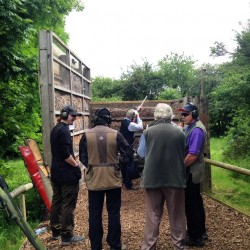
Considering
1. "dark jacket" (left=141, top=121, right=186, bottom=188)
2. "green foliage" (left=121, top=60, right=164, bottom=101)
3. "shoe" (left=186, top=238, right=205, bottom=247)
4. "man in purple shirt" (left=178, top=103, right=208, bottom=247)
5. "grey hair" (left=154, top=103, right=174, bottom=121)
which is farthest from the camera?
"green foliage" (left=121, top=60, right=164, bottom=101)

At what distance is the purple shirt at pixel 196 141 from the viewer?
14.0 feet

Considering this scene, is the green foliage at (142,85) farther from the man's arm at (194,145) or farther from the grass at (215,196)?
the man's arm at (194,145)

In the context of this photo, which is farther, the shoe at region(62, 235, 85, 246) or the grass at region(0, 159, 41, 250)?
the grass at region(0, 159, 41, 250)

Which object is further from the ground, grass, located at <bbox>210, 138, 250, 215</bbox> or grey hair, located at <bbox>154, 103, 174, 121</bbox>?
grey hair, located at <bbox>154, 103, 174, 121</bbox>

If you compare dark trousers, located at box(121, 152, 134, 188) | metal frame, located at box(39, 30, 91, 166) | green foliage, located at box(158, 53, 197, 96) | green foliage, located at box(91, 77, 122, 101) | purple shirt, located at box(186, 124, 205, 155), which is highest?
green foliage, located at box(158, 53, 197, 96)

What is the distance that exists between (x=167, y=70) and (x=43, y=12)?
45574mm

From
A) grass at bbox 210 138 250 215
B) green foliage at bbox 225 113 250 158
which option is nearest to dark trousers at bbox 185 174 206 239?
grass at bbox 210 138 250 215

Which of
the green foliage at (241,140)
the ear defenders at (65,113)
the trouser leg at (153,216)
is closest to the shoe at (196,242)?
the trouser leg at (153,216)

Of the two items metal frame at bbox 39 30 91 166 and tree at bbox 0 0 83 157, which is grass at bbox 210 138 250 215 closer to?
metal frame at bbox 39 30 91 166

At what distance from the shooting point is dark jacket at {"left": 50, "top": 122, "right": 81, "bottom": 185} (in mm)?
4559

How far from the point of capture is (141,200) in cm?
721

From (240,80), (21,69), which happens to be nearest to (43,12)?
(21,69)

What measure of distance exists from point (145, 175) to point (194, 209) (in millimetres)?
966

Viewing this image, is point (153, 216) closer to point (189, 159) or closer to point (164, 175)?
point (164, 175)
